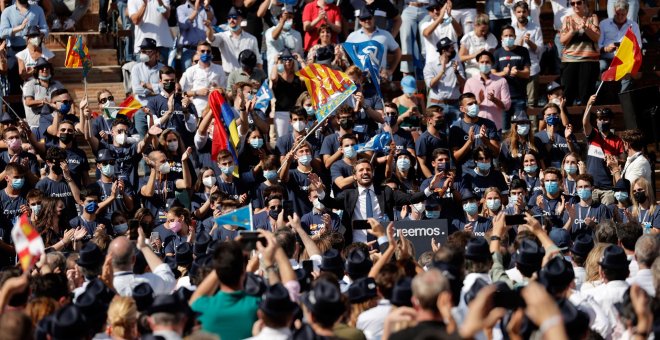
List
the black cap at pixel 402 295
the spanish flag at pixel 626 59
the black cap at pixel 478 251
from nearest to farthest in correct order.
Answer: the black cap at pixel 402 295
the black cap at pixel 478 251
the spanish flag at pixel 626 59

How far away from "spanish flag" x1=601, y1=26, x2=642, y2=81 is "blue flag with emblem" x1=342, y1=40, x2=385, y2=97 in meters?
3.00

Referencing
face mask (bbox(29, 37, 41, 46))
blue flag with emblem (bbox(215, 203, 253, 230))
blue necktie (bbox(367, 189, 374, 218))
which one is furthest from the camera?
face mask (bbox(29, 37, 41, 46))

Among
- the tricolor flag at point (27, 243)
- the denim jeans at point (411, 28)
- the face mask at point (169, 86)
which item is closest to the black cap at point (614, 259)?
the tricolor flag at point (27, 243)

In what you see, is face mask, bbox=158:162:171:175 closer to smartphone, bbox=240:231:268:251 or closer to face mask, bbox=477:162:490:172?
face mask, bbox=477:162:490:172

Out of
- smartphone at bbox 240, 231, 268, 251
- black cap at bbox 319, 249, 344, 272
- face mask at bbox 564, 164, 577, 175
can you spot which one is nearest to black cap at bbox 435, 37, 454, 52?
face mask at bbox 564, 164, 577, 175

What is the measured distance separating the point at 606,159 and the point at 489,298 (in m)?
10.2

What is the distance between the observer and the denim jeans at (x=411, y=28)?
19969 mm

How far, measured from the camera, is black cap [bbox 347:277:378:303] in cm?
861

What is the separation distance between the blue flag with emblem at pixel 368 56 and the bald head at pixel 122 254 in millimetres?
7859

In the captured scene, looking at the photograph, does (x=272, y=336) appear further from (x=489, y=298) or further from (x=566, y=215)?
(x=566, y=215)

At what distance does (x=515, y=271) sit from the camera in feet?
32.7

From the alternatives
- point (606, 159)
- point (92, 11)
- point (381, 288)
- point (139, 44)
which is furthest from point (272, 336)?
point (92, 11)

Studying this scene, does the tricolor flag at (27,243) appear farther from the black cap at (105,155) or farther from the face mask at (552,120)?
the face mask at (552,120)

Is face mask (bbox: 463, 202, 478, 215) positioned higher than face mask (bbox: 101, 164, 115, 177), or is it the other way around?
face mask (bbox: 101, 164, 115, 177)
